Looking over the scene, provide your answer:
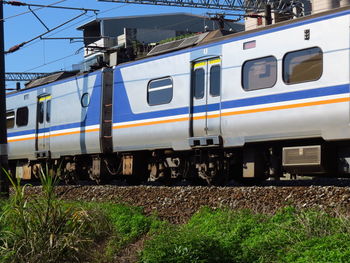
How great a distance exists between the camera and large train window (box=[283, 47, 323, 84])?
11.0m

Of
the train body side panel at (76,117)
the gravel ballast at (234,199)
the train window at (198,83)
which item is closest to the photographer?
the gravel ballast at (234,199)

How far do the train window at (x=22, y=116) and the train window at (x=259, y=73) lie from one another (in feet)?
35.7

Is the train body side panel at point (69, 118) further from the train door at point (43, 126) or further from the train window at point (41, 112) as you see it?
the train window at point (41, 112)

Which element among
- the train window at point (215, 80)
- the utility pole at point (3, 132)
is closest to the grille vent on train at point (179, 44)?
the train window at point (215, 80)

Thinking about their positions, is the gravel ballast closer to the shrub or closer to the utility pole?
the shrub

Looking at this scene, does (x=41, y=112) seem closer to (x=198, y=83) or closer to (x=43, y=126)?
(x=43, y=126)

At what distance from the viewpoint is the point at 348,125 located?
413 inches

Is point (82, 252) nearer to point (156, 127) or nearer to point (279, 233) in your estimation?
point (279, 233)

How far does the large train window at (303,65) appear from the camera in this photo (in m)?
11.0

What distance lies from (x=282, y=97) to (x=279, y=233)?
4606mm

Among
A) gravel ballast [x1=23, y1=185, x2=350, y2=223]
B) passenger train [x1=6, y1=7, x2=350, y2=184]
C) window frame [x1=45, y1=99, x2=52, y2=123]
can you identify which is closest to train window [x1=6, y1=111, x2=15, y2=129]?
window frame [x1=45, y1=99, x2=52, y2=123]

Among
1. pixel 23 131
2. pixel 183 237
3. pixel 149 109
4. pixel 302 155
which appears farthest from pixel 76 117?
pixel 183 237

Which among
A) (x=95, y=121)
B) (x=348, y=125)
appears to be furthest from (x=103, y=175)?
(x=348, y=125)

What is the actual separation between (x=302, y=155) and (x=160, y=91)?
438 centimetres
